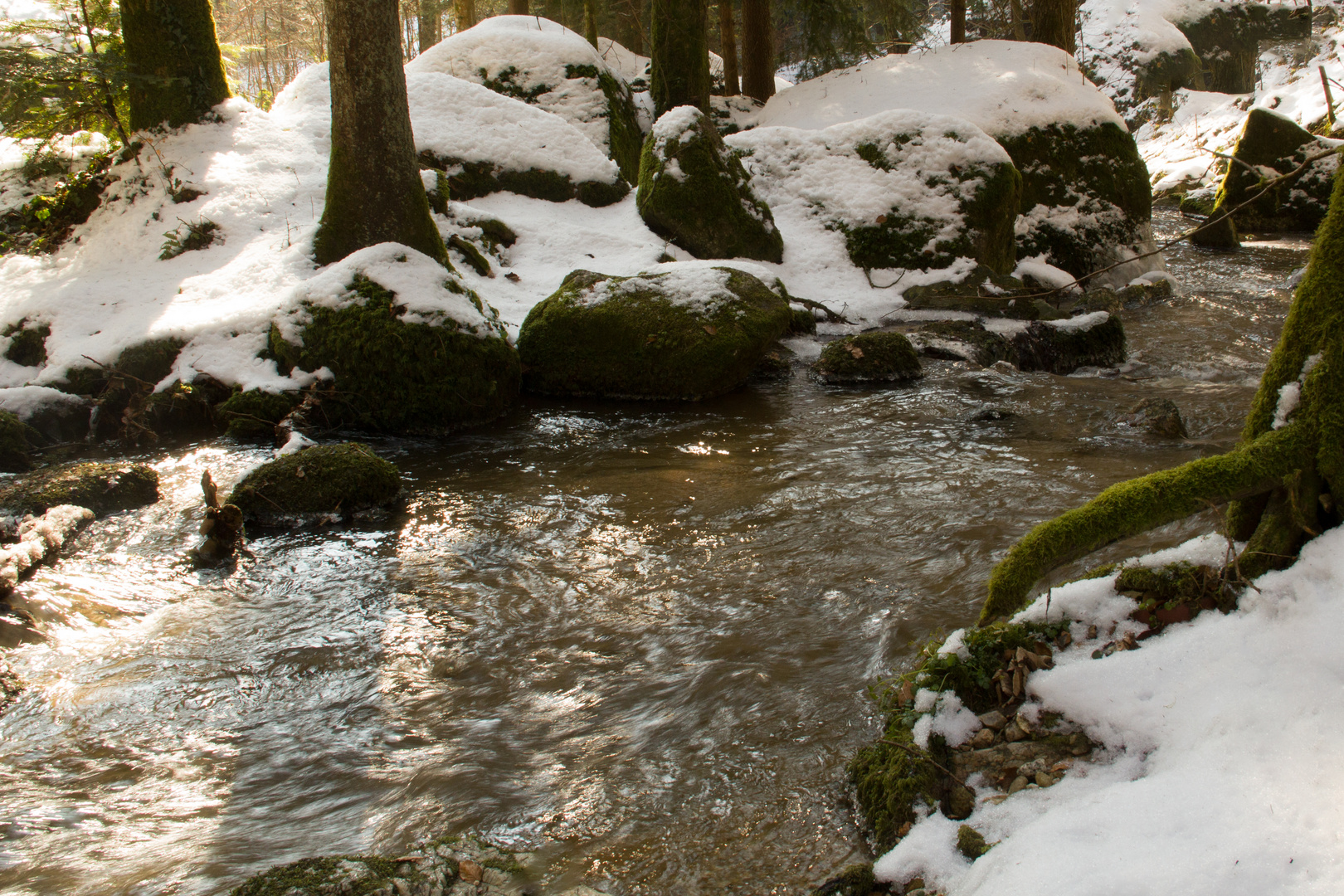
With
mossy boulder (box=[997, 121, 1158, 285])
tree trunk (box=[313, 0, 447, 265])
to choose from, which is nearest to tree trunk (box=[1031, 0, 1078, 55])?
mossy boulder (box=[997, 121, 1158, 285])

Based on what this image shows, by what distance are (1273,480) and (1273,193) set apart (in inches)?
671

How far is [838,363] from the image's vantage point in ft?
28.8

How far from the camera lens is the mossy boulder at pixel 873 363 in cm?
873

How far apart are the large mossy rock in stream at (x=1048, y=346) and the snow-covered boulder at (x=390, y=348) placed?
5.21 meters

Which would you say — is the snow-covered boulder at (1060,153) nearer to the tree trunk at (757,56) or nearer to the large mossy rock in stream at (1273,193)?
the tree trunk at (757,56)

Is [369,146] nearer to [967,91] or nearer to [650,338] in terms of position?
[650,338]

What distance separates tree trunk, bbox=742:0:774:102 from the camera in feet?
55.3

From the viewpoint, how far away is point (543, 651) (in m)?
3.95

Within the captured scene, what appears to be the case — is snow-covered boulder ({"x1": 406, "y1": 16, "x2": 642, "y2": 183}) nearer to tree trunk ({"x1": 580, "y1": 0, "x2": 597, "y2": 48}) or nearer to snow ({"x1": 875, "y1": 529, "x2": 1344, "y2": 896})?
tree trunk ({"x1": 580, "y1": 0, "x2": 597, "y2": 48})

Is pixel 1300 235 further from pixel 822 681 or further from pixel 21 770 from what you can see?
pixel 21 770

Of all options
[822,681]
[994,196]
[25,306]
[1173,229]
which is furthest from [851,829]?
[1173,229]

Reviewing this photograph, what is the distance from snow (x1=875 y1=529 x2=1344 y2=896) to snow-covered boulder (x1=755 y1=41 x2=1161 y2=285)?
11.3m

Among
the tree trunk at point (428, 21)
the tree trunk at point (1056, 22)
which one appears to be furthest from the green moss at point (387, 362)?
the tree trunk at point (428, 21)

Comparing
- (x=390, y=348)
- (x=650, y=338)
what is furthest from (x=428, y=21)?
(x=390, y=348)
